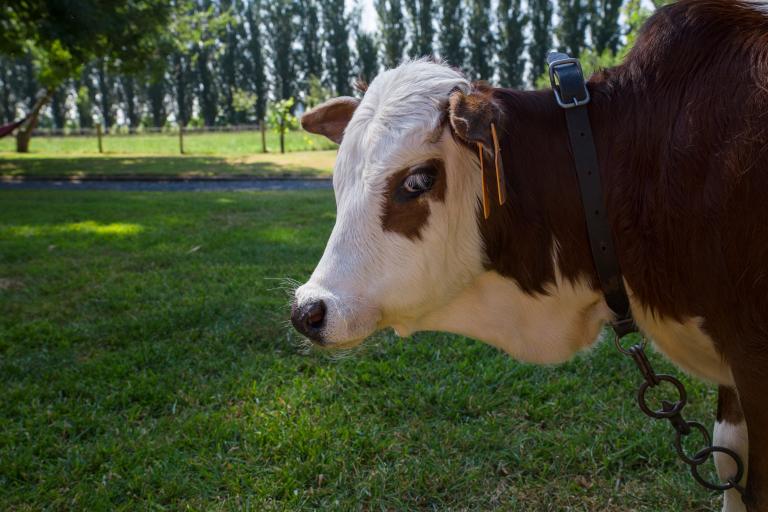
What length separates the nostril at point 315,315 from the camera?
70.9 inches

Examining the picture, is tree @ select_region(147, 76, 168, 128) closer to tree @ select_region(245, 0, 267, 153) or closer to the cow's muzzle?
tree @ select_region(245, 0, 267, 153)

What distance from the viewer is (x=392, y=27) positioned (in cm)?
4781

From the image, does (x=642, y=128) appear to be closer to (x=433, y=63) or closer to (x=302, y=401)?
(x=433, y=63)

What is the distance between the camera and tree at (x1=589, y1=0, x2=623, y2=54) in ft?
148

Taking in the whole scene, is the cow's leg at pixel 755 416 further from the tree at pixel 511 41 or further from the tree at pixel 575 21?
the tree at pixel 511 41

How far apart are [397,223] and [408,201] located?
0.07 meters

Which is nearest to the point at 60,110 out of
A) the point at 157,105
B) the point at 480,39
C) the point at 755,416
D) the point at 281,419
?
the point at 157,105

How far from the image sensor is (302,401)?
131 inches

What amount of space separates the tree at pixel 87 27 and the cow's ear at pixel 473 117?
16.0 m

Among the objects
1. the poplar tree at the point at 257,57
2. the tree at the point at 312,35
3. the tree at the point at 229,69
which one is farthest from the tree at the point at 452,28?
the tree at the point at 229,69

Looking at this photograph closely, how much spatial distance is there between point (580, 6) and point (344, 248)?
48.9m

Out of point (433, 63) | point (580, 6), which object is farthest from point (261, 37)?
point (433, 63)

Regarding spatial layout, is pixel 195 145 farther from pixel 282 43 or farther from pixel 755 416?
pixel 755 416

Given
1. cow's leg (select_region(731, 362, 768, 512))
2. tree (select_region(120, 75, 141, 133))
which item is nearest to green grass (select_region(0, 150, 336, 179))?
cow's leg (select_region(731, 362, 768, 512))
